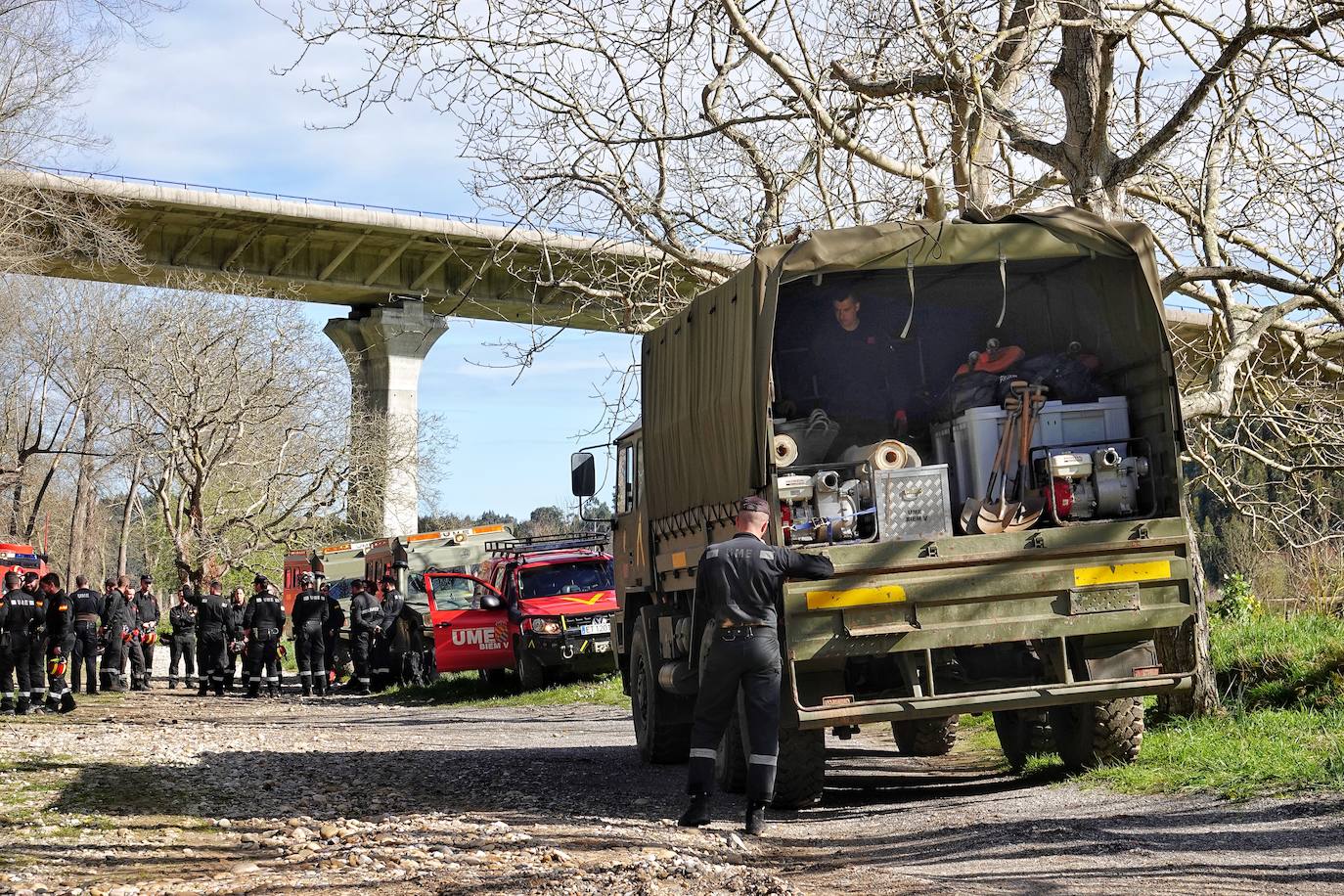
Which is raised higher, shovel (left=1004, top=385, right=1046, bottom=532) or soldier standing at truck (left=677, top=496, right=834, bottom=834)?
shovel (left=1004, top=385, right=1046, bottom=532)

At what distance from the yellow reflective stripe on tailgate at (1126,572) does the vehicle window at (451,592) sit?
16.0 m

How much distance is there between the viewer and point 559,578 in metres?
20.9

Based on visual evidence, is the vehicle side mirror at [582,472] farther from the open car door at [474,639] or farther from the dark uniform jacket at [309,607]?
the dark uniform jacket at [309,607]

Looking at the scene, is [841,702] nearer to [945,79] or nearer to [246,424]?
[945,79]

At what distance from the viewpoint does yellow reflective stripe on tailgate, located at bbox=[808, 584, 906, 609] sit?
8.19 metres

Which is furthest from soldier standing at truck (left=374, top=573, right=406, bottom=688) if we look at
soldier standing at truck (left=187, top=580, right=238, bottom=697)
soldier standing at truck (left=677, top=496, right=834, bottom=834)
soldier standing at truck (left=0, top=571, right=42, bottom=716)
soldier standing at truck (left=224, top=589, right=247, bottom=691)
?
soldier standing at truck (left=677, top=496, right=834, bottom=834)

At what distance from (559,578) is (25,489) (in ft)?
150

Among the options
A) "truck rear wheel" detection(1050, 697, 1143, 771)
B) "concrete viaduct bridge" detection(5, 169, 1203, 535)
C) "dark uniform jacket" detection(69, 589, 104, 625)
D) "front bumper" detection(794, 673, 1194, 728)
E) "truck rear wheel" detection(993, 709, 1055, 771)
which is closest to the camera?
"front bumper" detection(794, 673, 1194, 728)

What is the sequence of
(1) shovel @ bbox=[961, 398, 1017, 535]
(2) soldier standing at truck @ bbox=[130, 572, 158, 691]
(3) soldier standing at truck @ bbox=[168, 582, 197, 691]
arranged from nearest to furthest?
1. (1) shovel @ bbox=[961, 398, 1017, 535]
2. (2) soldier standing at truck @ bbox=[130, 572, 158, 691]
3. (3) soldier standing at truck @ bbox=[168, 582, 197, 691]

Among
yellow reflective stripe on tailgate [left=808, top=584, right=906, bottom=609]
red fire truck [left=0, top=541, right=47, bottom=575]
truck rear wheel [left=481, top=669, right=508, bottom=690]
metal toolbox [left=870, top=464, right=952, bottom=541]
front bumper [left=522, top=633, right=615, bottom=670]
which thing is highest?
red fire truck [left=0, top=541, right=47, bottom=575]

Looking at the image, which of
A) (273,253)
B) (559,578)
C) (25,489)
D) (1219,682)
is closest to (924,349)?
(1219,682)

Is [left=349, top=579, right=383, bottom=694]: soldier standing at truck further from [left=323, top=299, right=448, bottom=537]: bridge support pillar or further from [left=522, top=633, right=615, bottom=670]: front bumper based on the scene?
[left=323, top=299, right=448, bottom=537]: bridge support pillar

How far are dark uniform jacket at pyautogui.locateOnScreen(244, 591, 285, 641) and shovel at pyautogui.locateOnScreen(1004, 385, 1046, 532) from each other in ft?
57.1

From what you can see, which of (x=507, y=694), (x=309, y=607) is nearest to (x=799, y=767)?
(x=507, y=694)
